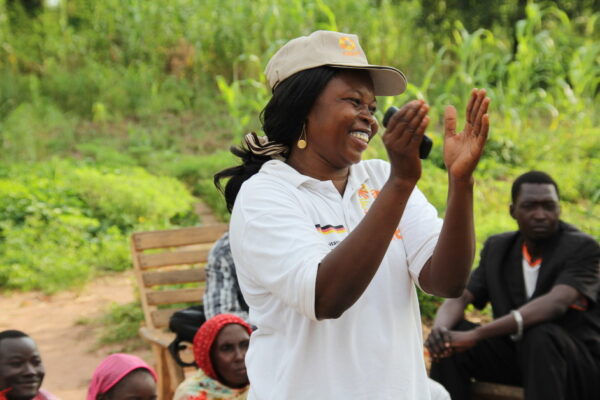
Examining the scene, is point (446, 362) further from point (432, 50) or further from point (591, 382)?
point (432, 50)

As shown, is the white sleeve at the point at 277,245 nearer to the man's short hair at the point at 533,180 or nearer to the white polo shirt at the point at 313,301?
the white polo shirt at the point at 313,301

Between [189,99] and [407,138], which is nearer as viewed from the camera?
[407,138]

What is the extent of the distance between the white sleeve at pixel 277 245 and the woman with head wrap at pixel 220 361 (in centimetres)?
169

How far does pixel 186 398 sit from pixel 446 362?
1304mm

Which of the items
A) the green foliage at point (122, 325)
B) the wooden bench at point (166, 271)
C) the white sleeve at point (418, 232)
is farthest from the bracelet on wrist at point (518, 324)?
the green foliage at point (122, 325)

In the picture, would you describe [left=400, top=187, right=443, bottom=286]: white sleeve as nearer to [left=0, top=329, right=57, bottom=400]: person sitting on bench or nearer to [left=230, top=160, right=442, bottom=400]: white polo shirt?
[left=230, top=160, right=442, bottom=400]: white polo shirt

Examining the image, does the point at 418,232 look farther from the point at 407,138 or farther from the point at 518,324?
the point at 518,324

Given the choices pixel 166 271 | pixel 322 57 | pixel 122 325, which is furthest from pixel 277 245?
pixel 122 325

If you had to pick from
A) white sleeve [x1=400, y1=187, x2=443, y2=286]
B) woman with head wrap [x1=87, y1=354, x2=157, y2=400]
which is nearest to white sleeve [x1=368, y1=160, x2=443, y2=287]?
white sleeve [x1=400, y1=187, x2=443, y2=286]

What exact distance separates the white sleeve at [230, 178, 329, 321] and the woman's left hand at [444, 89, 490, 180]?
0.32 meters

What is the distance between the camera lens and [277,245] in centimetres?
166

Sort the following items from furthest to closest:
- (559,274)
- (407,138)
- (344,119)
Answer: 1. (559,274)
2. (344,119)
3. (407,138)

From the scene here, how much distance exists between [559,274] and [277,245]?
2.63 m

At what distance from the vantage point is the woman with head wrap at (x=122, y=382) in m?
3.19
